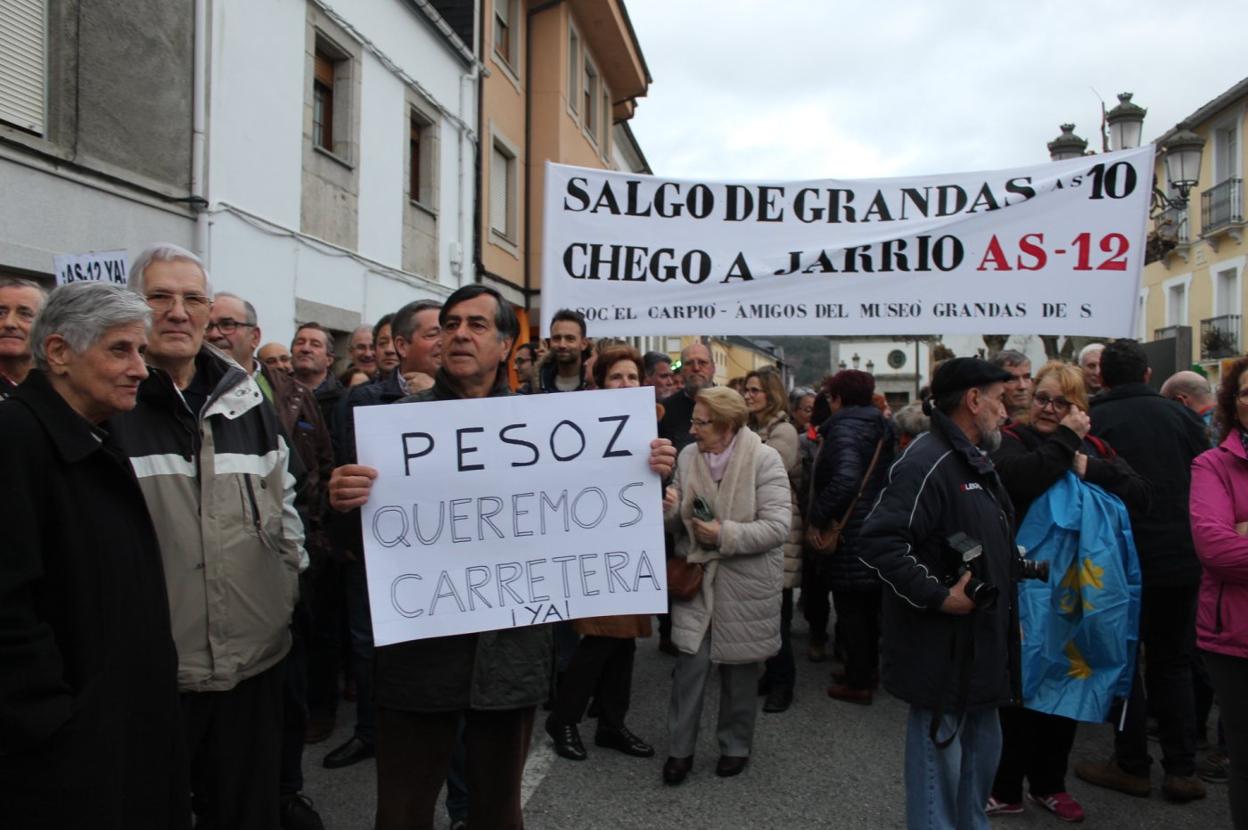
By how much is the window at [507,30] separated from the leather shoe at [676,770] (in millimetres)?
14946

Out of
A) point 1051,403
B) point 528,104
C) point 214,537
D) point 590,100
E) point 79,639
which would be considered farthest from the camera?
point 590,100

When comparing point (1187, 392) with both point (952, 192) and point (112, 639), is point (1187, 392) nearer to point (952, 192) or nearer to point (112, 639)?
point (952, 192)

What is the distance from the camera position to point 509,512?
2.79 m

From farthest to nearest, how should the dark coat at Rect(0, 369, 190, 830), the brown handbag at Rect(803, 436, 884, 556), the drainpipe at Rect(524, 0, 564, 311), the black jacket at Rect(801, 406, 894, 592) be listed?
the drainpipe at Rect(524, 0, 564, 311) → the brown handbag at Rect(803, 436, 884, 556) → the black jacket at Rect(801, 406, 894, 592) → the dark coat at Rect(0, 369, 190, 830)

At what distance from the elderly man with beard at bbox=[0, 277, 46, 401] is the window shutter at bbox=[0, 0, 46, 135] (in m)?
4.31

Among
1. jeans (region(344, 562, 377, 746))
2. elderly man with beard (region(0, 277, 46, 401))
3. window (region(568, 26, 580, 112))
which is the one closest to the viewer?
elderly man with beard (region(0, 277, 46, 401))

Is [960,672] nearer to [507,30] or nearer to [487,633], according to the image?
[487,633]

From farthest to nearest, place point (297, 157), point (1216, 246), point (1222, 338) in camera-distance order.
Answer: point (1216, 246) < point (1222, 338) < point (297, 157)

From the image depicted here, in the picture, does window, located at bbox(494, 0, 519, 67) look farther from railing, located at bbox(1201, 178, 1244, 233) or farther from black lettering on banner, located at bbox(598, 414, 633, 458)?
railing, located at bbox(1201, 178, 1244, 233)

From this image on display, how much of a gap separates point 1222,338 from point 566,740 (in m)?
28.0

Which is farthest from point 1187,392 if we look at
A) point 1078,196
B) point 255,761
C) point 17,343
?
point 17,343

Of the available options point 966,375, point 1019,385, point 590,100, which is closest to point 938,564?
point 966,375

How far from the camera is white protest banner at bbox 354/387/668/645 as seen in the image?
104 inches

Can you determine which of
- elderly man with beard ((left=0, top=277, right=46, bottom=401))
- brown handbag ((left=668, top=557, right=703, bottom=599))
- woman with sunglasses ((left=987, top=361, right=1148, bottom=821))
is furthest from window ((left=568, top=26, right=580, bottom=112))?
elderly man with beard ((left=0, top=277, right=46, bottom=401))
